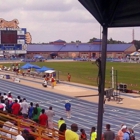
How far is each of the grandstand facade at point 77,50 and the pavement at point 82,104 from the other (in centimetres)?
7337

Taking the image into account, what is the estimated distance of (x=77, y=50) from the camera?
114 m

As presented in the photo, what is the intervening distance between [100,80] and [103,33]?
82 centimetres

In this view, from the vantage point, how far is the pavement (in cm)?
2031

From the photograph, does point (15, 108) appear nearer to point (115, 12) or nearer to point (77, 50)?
point (115, 12)

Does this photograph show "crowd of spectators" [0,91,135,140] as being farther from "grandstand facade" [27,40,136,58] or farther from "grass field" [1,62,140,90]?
"grandstand facade" [27,40,136,58]

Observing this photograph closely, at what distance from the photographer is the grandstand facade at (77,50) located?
4353 inches

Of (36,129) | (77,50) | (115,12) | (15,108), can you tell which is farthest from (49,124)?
(77,50)

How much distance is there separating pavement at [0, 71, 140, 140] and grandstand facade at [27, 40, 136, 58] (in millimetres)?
73375

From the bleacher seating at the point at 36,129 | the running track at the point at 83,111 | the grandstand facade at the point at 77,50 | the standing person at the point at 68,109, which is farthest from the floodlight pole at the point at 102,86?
the grandstand facade at the point at 77,50

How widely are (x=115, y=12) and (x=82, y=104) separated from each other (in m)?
19.3

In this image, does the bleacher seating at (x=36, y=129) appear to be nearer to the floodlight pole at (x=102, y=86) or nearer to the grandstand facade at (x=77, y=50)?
the floodlight pole at (x=102, y=86)

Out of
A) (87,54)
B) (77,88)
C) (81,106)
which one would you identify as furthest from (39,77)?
(87,54)

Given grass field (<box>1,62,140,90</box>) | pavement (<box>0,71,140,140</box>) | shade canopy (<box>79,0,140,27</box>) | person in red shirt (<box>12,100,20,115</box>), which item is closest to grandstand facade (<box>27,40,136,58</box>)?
grass field (<box>1,62,140,90</box>)

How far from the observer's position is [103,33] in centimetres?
702
